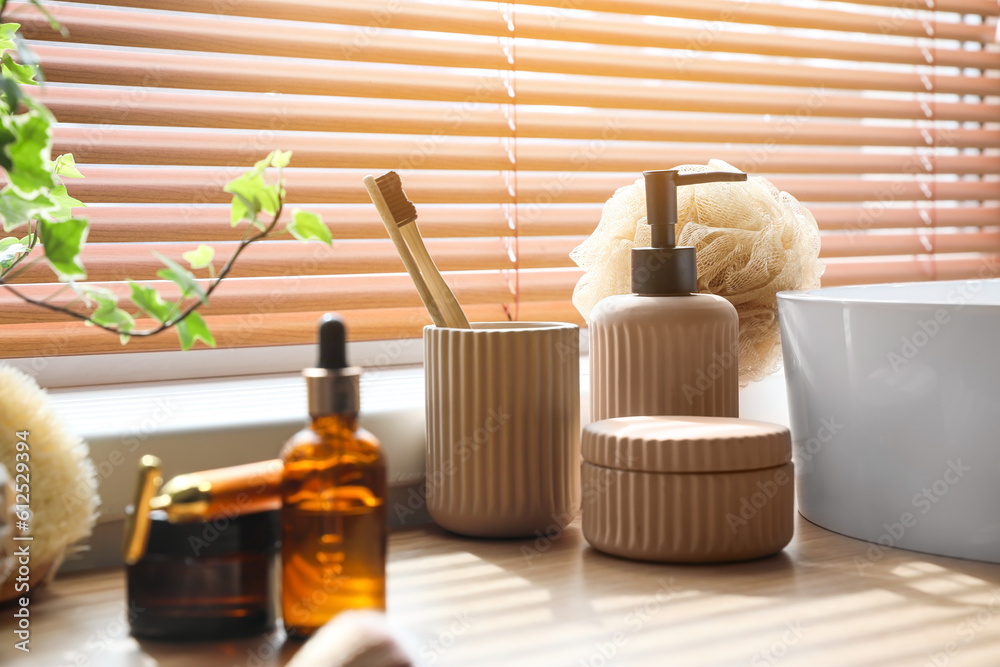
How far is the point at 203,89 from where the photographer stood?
790mm

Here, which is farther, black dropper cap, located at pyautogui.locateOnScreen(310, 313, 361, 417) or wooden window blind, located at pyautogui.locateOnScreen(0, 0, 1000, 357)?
wooden window blind, located at pyautogui.locateOnScreen(0, 0, 1000, 357)

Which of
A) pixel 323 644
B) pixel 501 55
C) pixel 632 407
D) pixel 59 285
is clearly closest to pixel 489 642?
pixel 323 644

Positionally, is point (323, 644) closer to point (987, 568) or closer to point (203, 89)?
point (987, 568)

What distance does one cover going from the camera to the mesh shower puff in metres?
0.75

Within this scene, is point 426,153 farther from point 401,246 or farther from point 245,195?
point 245,195

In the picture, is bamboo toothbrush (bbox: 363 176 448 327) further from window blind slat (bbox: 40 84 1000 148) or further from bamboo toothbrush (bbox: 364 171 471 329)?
window blind slat (bbox: 40 84 1000 148)

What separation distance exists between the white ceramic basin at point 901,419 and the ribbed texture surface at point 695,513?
0.21 feet

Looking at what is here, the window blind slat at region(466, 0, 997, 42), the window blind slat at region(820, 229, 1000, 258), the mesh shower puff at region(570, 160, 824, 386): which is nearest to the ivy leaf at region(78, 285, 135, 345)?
the mesh shower puff at region(570, 160, 824, 386)

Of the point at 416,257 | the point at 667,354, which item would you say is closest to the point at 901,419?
the point at 667,354

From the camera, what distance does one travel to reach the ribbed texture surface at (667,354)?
671mm
